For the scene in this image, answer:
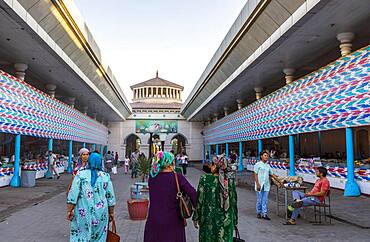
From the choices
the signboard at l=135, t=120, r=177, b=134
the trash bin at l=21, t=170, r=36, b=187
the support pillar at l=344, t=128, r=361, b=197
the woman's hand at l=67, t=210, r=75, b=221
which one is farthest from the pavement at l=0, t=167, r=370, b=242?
the signboard at l=135, t=120, r=177, b=134

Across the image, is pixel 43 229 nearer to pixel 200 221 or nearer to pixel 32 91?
pixel 200 221

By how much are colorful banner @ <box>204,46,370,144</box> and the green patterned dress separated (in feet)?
23.7

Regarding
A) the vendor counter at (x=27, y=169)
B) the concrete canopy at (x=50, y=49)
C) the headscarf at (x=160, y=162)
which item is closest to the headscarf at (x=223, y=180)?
the headscarf at (x=160, y=162)

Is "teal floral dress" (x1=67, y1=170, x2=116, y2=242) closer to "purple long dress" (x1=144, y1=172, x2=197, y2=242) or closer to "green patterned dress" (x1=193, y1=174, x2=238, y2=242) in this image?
"purple long dress" (x1=144, y1=172, x2=197, y2=242)

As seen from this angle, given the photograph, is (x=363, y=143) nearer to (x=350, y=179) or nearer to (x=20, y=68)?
(x=350, y=179)

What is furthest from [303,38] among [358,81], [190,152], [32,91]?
[190,152]

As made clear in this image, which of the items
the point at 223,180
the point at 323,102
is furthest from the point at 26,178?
the point at 223,180

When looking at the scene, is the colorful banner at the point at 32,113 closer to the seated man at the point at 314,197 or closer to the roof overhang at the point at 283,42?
the roof overhang at the point at 283,42

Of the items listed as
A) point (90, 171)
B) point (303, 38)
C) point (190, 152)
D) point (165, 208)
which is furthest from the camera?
point (190, 152)

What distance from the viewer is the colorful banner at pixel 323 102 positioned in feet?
32.5

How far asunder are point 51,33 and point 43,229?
7892 millimetres

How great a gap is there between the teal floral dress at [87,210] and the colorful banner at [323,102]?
825 cm

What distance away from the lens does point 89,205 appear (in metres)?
3.75

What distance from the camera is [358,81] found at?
1002 cm
